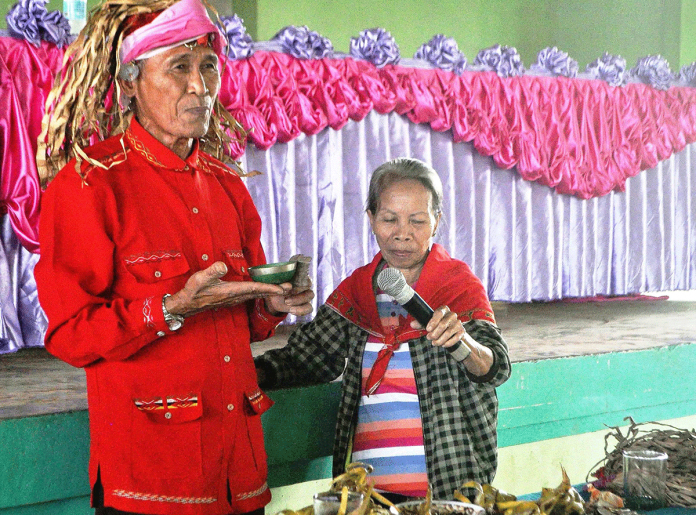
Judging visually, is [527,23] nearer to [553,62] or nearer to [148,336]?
[553,62]

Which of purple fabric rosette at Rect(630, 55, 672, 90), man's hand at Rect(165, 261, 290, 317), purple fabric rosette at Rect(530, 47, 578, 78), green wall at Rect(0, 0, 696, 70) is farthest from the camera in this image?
green wall at Rect(0, 0, 696, 70)

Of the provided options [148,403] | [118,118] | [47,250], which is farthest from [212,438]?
[118,118]

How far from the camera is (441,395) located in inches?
79.9

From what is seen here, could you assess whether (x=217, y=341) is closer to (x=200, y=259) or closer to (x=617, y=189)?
(x=200, y=259)

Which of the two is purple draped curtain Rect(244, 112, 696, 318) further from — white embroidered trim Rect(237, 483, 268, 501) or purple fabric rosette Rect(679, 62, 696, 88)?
white embroidered trim Rect(237, 483, 268, 501)

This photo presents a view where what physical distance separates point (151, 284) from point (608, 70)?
478cm

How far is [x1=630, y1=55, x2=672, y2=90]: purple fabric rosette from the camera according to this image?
5.80 meters

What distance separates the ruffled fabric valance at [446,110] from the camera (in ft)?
11.4

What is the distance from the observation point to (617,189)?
225 inches

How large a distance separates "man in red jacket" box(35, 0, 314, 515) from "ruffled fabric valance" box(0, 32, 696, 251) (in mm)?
2037

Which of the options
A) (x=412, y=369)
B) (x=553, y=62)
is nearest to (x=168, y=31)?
(x=412, y=369)

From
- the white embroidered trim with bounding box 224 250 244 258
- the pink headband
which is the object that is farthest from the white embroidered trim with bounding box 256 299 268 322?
the pink headband

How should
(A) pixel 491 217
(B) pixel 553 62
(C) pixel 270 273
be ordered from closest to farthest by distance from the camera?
(C) pixel 270 273
(A) pixel 491 217
(B) pixel 553 62

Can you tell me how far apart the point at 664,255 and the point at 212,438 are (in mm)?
5086
